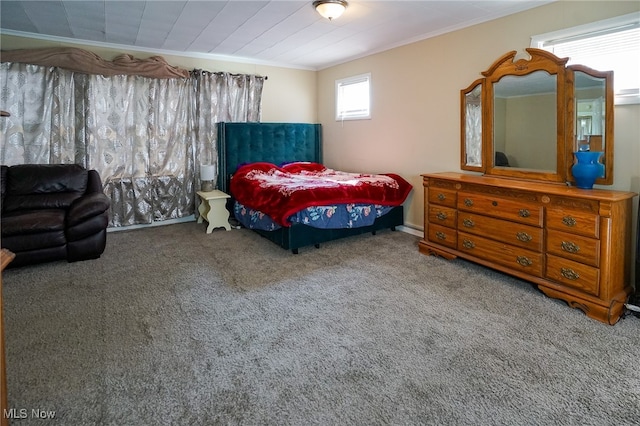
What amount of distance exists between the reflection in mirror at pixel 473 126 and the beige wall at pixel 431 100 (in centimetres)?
14

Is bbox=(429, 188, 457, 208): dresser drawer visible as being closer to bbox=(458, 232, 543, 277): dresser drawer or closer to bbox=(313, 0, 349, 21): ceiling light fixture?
bbox=(458, 232, 543, 277): dresser drawer

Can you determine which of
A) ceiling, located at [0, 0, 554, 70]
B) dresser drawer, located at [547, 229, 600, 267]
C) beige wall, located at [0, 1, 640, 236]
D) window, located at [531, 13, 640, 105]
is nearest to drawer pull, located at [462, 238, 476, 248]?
dresser drawer, located at [547, 229, 600, 267]

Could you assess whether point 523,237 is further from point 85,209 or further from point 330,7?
point 85,209

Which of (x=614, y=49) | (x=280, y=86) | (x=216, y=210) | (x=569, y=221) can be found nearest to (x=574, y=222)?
(x=569, y=221)

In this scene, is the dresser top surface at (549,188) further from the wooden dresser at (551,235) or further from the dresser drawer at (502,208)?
the dresser drawer at (502,208)

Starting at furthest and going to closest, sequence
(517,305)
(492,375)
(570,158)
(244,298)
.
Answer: (570,158) → (244,298) → (517,305) → (492,375)

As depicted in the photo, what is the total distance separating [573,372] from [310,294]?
175 centimetres

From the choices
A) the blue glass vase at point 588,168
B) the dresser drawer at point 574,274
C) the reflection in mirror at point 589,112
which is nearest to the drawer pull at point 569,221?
the dresser drawer at point 574,274

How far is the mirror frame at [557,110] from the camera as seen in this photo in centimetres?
292

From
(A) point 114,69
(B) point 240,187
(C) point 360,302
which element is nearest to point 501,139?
(C) point 360,302

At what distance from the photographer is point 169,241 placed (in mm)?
4566

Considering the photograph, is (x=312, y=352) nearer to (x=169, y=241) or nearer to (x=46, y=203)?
(x=169, y=241)

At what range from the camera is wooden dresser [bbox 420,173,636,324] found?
101 inches

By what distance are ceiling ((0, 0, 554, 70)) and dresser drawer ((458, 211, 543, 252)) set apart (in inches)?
75.5
